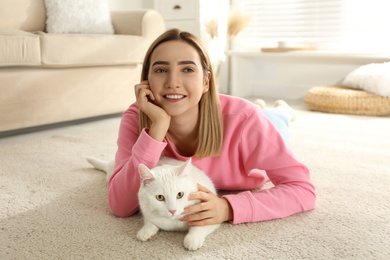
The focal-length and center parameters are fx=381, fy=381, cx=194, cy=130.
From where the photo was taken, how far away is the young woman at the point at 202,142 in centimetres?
103

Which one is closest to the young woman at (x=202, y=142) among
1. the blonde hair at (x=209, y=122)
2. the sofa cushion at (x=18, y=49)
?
the blonde hair at (x=209, y=122)

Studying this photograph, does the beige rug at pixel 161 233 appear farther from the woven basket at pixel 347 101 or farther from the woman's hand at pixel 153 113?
the woven basket at pixel 347 101

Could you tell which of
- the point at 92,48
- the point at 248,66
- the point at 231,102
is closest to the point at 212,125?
the point at 231,102

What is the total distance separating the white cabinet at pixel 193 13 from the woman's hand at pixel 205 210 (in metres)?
3.03

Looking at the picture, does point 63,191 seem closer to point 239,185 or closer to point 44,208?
point 44,208

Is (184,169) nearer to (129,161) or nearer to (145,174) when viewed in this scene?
(145,174)

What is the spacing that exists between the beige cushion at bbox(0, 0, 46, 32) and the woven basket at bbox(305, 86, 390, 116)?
2.18 meters

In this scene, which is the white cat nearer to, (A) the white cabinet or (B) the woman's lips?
(B) the woman's lips

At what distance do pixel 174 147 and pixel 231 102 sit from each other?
0.23 m

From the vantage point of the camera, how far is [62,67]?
2.35m

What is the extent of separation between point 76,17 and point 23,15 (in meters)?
0.38

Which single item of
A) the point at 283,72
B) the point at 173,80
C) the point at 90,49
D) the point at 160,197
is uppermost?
the point at 173,80

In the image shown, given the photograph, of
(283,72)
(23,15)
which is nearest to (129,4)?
(23,15)

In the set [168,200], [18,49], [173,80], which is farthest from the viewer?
[18,49]
